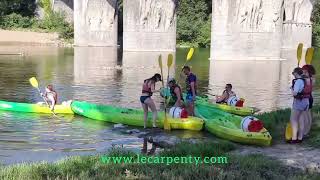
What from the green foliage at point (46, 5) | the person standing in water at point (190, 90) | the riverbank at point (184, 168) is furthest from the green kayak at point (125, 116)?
the green foliage at point (46, 5)

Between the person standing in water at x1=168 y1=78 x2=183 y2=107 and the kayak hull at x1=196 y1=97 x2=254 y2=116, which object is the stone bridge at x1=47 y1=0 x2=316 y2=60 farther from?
the person standing in water at x1=168 y1=78 x2=183 y2=107

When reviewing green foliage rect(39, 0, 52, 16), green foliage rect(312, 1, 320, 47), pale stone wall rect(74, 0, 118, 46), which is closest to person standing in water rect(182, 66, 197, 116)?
pale stone wall rect(74, 0, 118, 46)

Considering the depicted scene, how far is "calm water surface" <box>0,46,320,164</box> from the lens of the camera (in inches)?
420

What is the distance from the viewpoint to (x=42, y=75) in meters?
25.5

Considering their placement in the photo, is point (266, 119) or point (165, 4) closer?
point (266, 119)

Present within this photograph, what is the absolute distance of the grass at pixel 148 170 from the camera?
6.42 meters

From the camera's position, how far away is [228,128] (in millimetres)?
11180

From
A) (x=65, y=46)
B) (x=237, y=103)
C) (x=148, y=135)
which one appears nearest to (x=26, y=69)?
(x=237, y=103)

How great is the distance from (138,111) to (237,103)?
3.60 meters

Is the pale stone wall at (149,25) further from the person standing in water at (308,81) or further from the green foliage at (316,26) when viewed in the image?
the person standing in water at (308,81)

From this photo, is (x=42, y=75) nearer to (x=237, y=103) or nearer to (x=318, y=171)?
(x=237, y=103)

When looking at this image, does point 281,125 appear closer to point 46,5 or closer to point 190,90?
point 190,90

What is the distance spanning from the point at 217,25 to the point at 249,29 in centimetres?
235

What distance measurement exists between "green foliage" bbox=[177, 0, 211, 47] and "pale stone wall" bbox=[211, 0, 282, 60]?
2324cm
